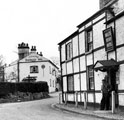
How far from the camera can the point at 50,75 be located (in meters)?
62.0

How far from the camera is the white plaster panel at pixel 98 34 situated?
19087 millimetres

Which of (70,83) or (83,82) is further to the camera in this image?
(70,83)

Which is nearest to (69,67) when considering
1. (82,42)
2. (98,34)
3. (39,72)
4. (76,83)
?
(76,83)

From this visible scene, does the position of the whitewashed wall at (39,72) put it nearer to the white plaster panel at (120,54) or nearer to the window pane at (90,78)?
the window pane at (90,78)

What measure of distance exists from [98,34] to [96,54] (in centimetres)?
129

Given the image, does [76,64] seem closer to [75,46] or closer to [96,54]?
[75,46]

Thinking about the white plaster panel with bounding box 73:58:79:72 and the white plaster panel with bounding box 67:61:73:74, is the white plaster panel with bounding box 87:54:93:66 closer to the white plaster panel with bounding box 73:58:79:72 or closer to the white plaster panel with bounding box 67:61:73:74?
the white plaster panel with bounding box 73:58:79:72

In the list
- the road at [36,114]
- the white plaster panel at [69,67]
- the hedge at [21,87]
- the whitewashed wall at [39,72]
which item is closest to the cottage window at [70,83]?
the white plaster panel at [69,67]

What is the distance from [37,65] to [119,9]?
1698 inches

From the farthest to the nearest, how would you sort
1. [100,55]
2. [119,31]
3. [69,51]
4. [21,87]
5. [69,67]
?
[21,87] < [69,51] < [69,67] < [100,55] < [119,31]

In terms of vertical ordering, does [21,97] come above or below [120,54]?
below

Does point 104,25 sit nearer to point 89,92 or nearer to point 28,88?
point 89,92

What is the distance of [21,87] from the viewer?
125ft

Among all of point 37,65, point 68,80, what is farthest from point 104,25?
point 37,65
